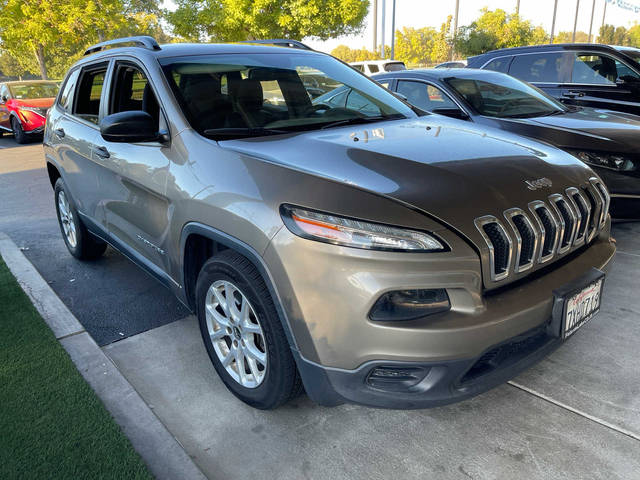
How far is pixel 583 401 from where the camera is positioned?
240 cm

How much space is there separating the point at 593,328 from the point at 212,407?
7.36ft

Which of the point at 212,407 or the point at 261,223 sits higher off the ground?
the point at 261,223

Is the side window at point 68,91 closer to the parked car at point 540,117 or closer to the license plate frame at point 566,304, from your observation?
the parked car at point 540,117

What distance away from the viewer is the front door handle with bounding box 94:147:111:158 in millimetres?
3205

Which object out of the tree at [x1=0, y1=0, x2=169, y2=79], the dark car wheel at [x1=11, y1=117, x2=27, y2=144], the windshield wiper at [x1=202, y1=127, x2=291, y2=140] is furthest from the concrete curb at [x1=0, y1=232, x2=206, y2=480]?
the tree at [x1=0, y1=0, x2=169, y2=79]

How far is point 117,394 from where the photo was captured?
8.26 ft

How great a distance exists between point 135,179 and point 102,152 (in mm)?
581

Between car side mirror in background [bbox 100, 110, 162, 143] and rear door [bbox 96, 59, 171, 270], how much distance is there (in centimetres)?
6

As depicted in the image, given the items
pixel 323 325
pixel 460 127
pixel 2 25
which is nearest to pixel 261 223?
pixel 323 325

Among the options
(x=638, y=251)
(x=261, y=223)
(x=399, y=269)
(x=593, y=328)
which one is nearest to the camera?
(x=399, y=269)

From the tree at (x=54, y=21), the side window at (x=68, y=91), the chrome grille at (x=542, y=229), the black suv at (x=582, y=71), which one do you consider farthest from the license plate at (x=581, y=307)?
the tree at (x=54, y=21)

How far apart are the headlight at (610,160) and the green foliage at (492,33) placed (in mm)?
34085

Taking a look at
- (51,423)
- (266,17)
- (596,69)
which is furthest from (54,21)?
(51,423)

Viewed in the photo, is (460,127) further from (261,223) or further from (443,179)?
(261,223)
